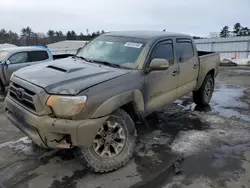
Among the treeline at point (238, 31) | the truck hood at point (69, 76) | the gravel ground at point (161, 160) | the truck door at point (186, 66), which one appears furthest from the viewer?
the treeline at point (238, 31)

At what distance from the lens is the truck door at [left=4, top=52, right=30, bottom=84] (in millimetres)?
8523

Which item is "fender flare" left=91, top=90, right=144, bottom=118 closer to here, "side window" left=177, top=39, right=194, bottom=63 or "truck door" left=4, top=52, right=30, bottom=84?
"side window" left=177, top=39, right=194, bottom=63

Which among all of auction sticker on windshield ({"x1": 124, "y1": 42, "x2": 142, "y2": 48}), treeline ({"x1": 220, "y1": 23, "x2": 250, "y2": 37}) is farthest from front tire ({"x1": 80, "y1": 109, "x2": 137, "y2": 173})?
treeline ({"x1": 220, "y1": 23, "x2": 250, "y2": 37})

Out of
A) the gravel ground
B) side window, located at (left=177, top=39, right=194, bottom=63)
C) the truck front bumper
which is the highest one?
side window, located at (left=177, top=39, right=194, bottom=63)

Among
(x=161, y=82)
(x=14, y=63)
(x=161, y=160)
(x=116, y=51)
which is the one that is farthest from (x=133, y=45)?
(x=14, y=63)

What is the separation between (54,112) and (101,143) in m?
0.83

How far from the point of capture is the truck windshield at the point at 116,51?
389cm

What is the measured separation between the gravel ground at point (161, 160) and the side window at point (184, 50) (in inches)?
56.8

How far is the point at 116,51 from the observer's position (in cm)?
413

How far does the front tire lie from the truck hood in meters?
0.55

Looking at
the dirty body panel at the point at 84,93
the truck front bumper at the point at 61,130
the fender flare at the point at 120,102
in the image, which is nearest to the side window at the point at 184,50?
the dirty body panel at the point at 84,93

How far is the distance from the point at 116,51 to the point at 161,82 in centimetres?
95

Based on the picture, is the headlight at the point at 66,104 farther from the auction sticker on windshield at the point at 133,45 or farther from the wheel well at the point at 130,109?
the auction sticker on windshield at the point at 133,45

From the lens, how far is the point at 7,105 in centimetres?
357
